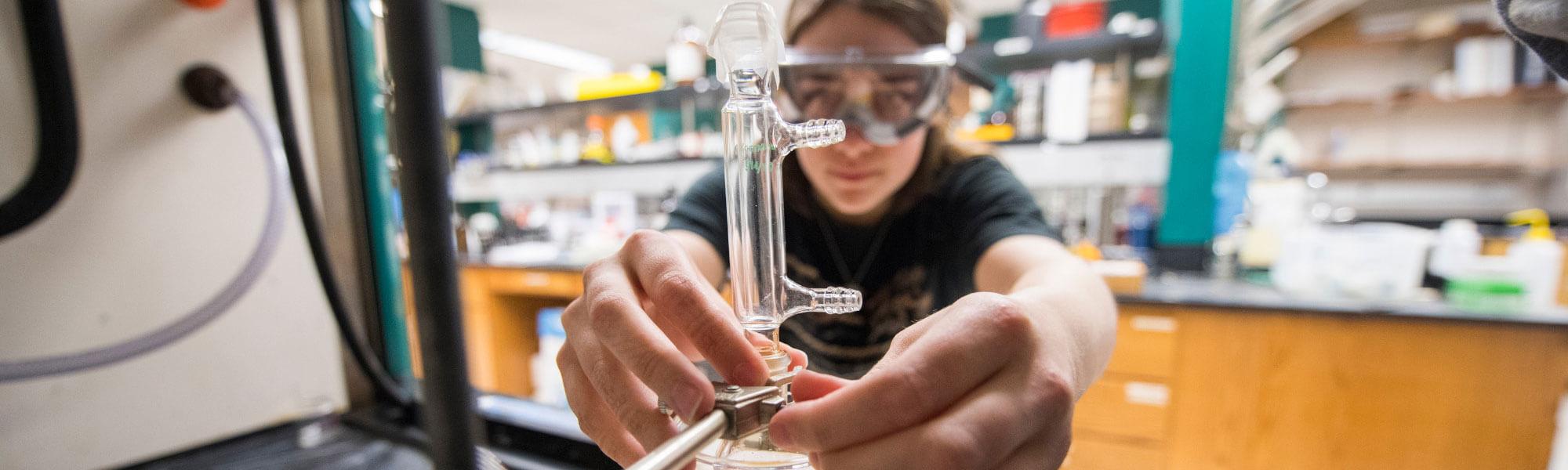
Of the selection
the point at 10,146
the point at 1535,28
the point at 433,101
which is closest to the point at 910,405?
the point at 433,101

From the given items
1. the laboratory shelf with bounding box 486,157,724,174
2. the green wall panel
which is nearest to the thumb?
the green wall panel

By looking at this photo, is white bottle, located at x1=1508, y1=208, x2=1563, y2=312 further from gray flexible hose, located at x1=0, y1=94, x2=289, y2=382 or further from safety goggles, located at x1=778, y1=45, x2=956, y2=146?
gray flexible hose, located at x1=0, y1=94, x2=289, y2=382

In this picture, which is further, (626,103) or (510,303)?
(626,103)

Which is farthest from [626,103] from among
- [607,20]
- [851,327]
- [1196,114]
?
[851,327]

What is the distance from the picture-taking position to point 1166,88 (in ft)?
6.89

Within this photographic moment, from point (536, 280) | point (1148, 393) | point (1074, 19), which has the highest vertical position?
point (1074, 19)

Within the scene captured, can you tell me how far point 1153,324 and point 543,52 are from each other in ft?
19.1

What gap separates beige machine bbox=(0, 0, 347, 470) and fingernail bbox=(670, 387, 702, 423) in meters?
0.49

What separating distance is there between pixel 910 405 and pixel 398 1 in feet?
1.03

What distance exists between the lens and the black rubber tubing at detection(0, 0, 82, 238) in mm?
395

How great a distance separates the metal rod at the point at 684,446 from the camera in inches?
9.0

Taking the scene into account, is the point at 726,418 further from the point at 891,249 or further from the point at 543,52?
the point at 543,52

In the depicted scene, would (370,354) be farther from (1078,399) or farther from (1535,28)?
(1535,28)

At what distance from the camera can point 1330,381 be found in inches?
54.1
